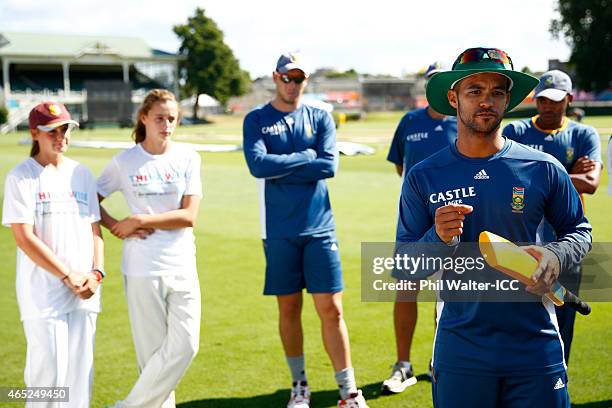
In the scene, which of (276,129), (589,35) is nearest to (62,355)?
(276,129)

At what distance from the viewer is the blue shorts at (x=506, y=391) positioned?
270cm

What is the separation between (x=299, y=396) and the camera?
5.01m

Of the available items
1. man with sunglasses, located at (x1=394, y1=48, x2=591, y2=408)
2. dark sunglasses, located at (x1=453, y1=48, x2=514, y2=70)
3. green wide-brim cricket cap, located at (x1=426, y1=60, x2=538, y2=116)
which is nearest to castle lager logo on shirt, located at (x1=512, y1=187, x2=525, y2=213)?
man with sunglasses, located at (x1=394, y1=48, x2=591, y2=408)

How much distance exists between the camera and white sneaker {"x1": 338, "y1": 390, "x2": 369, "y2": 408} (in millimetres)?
4824

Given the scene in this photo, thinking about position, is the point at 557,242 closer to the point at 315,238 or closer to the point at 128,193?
the point at 315,238

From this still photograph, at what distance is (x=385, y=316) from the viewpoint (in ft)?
23.1

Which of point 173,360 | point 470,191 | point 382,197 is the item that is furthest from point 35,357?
point 382,197

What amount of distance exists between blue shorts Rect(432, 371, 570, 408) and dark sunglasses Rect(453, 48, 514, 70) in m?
1.25

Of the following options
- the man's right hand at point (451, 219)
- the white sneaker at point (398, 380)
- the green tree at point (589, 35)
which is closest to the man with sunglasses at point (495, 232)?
the man's right hand at point (451, 219)

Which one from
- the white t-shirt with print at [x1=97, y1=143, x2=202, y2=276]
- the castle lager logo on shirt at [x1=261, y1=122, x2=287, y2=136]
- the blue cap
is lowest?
the white t-shirt with print at [x1=97, y1=143, x2=202, y2=276]

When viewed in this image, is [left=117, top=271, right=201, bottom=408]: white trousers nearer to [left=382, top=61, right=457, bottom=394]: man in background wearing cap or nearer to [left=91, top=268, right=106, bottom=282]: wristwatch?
[left=91, top=268, right=106, bottom=282]: wristwatch

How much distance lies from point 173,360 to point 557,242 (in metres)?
2.70

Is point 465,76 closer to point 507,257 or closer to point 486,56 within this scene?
point 486,56

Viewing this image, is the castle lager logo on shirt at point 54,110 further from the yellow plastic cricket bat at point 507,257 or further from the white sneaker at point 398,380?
the white sneaker at point 398,380
